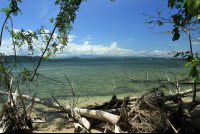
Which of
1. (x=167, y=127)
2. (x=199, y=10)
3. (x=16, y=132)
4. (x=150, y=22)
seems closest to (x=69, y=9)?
(x=150, y=22)

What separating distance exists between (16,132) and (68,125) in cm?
144

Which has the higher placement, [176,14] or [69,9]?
[69,9]

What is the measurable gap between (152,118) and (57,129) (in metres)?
2.81

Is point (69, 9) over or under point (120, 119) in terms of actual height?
over

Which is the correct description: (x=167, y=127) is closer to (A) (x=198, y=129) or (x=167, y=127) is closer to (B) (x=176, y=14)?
(A) (x=198, y=129)

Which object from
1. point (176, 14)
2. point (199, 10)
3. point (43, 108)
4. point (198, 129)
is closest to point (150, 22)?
point (176, 14)

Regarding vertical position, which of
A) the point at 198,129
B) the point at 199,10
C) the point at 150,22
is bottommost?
the point at 198,129

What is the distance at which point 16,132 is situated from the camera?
352 cm

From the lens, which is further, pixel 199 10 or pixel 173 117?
pixel 173 117

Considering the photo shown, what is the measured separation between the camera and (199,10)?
217 cm

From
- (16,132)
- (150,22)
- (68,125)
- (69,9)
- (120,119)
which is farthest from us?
(69,9)

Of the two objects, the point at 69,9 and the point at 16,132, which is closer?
the point at 16,132

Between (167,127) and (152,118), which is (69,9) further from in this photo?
(167,127)

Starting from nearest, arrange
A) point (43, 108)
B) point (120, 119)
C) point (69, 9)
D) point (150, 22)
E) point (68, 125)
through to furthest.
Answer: point (120, 119), point (150, 22), point (68, 125), point (69, 9), point (43, 108)
